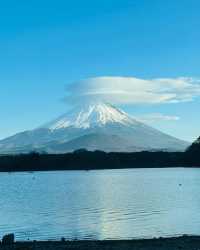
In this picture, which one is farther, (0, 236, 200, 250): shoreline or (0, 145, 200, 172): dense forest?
(0, 145, 200, 172): dense forest

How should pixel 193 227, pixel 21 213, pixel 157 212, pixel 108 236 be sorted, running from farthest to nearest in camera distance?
1. pixel 21 213
2. pixel 157 212
3. pixel 193 227
4. pixel 108 236

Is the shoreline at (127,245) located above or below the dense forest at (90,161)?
below

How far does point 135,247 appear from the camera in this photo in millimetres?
21188

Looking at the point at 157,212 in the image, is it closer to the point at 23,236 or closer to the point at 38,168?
the point at 23,236

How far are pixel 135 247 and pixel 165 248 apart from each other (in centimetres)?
119

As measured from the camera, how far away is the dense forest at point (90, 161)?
149 metres

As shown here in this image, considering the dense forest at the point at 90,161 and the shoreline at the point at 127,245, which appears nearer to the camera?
the shoreline at the point at 127,245

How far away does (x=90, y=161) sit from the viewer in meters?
153

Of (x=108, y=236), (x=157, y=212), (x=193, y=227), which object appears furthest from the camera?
(x=157, y=212)

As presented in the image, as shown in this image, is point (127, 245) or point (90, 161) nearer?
point (127, 245)

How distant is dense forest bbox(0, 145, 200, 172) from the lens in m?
149

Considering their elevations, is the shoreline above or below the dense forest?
below

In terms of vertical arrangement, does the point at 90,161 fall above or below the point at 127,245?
above

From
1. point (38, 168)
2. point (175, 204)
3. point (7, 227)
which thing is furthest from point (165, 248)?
point (38, 168)
